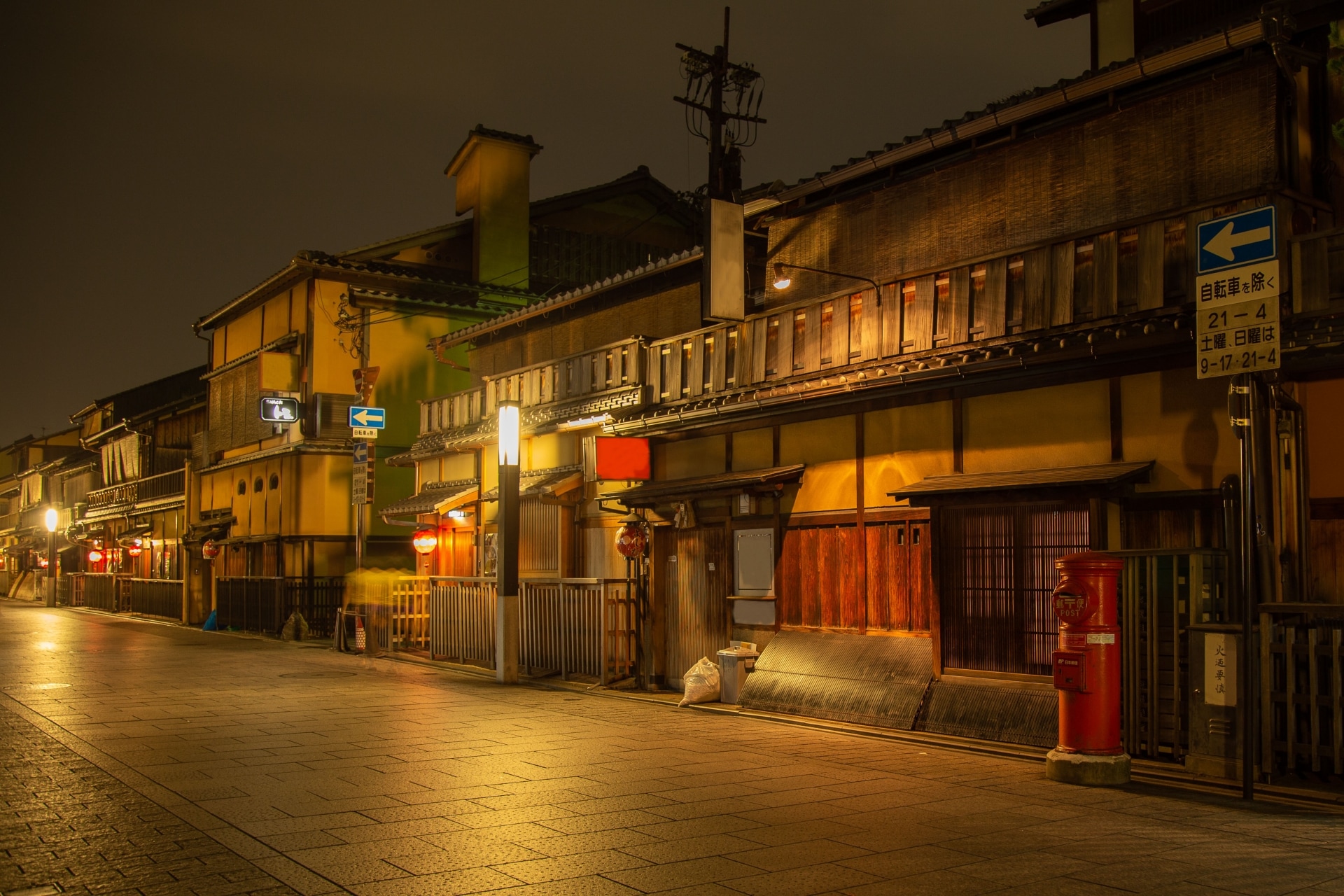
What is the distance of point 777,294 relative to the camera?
57.5 feet

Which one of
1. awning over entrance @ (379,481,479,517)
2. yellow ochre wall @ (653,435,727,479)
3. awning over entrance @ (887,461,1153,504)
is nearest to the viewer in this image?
awning over entrance @ (887,461,1153,504)

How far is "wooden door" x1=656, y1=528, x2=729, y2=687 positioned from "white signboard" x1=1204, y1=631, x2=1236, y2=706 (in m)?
8.00

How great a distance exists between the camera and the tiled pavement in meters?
7.04

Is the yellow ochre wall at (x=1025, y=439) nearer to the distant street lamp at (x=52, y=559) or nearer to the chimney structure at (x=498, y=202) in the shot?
the chimney structure at (x=498, y=202)

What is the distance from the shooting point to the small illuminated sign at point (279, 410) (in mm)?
32812

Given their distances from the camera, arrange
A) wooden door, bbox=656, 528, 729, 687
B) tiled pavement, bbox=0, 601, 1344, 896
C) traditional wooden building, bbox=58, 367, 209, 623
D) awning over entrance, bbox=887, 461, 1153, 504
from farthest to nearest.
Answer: traditional wooden building, bbox=58, 367, 209, 623
wooden door, bbox=656, 528, 729, 687
awning over entrance, bbox=887, 461, 1153, 504
tiled pavement, bbox=0, 601, 1344, 896

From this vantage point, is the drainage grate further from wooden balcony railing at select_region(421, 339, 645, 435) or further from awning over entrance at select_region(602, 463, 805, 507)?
wooden balcony railing at select_region(421, 339, 645, 435)

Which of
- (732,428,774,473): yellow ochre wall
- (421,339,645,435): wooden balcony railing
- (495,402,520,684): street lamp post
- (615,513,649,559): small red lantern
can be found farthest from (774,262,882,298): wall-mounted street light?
(495,402,520,684): street lamp post

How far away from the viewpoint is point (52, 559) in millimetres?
54844

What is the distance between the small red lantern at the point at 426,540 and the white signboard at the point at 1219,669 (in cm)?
1918

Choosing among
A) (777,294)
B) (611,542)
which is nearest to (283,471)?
(611,542)

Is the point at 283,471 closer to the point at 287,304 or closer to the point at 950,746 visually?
the point at 287,304

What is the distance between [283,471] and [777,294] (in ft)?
71.9

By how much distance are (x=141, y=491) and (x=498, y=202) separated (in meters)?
24.0
